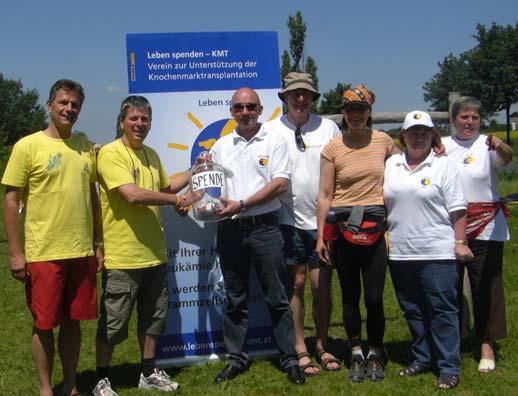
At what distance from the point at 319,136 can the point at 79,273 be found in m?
2.08

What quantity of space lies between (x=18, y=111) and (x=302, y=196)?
83.5 metres

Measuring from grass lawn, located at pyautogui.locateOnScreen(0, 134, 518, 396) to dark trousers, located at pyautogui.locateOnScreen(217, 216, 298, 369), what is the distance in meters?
0.25

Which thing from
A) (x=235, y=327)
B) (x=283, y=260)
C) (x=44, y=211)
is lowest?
(x=235, y=327)

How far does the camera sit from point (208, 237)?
5.20 m

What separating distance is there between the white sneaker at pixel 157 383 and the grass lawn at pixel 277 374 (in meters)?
0.06

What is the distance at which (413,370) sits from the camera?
182 inches

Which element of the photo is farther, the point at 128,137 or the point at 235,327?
the point at 235,327

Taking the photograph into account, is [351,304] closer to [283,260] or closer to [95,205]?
[283,260]

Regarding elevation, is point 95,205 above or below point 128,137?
below

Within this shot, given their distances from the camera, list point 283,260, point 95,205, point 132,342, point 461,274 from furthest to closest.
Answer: point 132,342 → point 461,274 → point 283,260 → point 95,205

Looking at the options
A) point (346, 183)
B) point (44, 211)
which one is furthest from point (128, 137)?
point (346, 183)

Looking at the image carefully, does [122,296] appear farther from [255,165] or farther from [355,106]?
[355,106]

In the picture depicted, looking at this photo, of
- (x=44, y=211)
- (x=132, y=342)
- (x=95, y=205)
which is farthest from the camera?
(x=132, y=342)

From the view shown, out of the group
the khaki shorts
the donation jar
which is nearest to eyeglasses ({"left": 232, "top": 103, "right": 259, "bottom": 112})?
the donation jar
